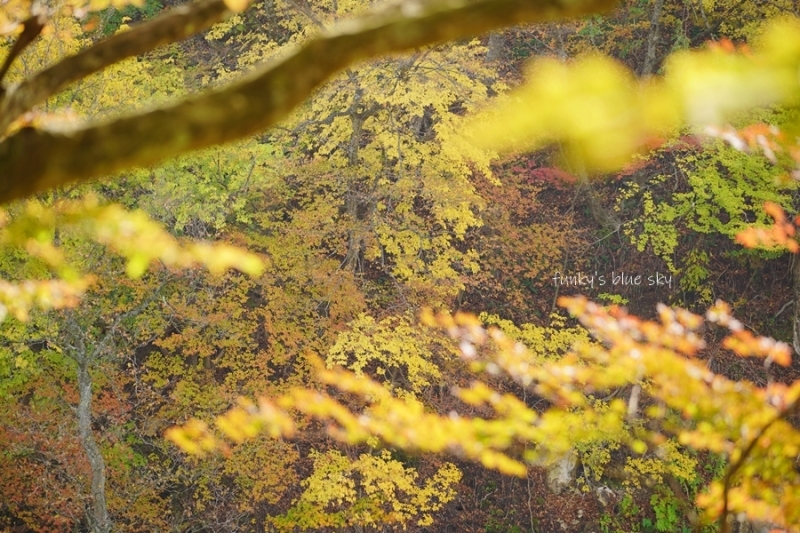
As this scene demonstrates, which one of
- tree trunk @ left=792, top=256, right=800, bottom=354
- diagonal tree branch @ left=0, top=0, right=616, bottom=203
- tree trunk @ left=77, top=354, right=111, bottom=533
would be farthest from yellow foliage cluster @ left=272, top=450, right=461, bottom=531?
diagonal tree branch @ left=0, top=0, right=616, bottom=203

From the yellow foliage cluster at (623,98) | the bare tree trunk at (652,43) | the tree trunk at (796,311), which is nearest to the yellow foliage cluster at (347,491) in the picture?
the tree trunk at (796,311)

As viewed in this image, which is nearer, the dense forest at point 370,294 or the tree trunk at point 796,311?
the dense forest at point 370,294

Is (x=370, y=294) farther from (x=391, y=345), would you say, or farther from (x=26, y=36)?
(x=26, y=36)

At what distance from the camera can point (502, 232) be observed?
40.8ft

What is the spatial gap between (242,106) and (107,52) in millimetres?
411

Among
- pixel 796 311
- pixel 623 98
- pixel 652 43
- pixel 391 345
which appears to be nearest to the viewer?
pixel 623 98

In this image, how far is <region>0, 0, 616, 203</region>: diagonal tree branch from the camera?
1.12m

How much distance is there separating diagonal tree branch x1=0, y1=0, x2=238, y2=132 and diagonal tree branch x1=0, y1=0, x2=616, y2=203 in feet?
0.76

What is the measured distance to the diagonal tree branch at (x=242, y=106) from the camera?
112 cm

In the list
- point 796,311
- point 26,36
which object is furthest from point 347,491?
point 26,36

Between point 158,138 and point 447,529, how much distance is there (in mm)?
10858

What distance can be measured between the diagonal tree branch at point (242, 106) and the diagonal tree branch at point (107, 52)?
0.76ft

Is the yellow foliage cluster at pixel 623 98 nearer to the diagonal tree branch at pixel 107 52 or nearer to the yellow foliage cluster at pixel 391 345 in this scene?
the diagonal tree branch at pixel 107 52

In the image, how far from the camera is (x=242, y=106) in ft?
3.72
